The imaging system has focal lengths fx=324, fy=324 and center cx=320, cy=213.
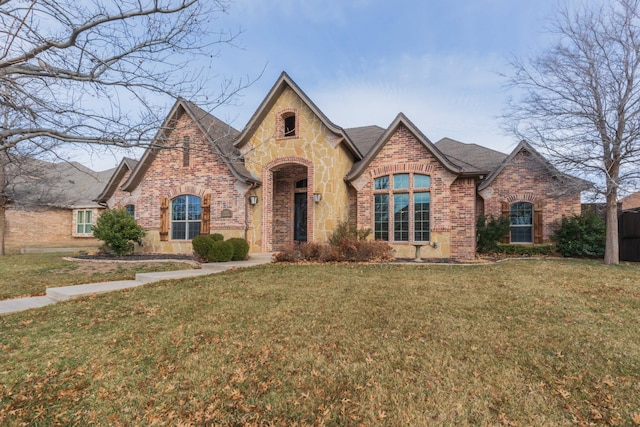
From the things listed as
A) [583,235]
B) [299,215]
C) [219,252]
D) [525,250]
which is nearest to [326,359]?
[219,252]

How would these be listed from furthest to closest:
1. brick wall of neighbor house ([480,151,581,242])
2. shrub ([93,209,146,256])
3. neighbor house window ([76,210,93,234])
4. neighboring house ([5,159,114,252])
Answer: neighbor house window ([76,210,93,234]) < neighboring house ([5,159,114,252]) < brick wall of neighbor house ([480,151,581,242]) < shrub ([93,209,146,256])

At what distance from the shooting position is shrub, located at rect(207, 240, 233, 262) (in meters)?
10.9

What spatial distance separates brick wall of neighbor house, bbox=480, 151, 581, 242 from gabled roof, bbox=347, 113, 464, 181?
3.68 m

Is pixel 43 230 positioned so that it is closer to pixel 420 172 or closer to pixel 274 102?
pixel 274 102

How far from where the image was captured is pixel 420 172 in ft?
42.0

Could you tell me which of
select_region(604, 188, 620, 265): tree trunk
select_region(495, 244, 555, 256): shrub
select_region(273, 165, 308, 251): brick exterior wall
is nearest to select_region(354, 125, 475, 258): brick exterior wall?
select_region(495, 244, 555, 256): shrub

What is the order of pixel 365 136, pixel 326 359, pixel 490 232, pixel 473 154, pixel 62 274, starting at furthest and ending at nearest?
pixel 365 136, pixel 473 154, pixel 490 232, pixel 62 274, pixel 326 359

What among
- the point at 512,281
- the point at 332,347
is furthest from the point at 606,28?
the point at 332,347

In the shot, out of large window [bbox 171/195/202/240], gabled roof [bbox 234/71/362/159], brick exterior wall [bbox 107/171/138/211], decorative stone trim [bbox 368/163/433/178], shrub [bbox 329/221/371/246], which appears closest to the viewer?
shrub [bbox 329/221/371/246]

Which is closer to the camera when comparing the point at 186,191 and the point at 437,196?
the point at 437,196

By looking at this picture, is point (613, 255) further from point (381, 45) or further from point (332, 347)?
point (332, 347)

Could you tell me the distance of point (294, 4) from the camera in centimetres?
847

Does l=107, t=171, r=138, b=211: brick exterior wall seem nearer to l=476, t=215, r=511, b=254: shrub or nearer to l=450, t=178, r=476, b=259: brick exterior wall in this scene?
l=450, t=178, r=476, b=259: brick exterior wall

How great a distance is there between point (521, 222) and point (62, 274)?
17.6 metres
